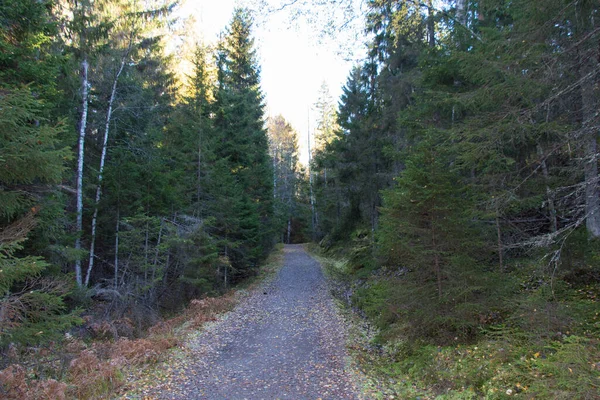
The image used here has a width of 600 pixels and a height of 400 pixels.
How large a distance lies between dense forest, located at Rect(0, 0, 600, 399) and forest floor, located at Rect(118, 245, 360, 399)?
4.00 ft

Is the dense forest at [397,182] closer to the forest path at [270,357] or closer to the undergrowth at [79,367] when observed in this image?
the undergrowth at [79,367]

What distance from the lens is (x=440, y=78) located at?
368 inches

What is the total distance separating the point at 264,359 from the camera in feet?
23.7

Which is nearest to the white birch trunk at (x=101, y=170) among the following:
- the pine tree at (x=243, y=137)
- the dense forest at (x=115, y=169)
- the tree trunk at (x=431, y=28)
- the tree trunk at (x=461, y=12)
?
the dense forest at (x=115, y=169)

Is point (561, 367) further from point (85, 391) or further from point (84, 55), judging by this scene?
point (84, 55)

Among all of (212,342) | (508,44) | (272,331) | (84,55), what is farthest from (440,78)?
(84,55)

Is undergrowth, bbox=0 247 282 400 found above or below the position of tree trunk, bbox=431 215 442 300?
below

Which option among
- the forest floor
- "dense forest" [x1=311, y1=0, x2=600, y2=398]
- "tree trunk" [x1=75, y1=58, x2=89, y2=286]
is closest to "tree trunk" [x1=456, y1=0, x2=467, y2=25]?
"dense forest" [x1=311, y1=0, x2=600, y2=398]

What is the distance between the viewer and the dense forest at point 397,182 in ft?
16.7

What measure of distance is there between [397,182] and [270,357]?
6.80 meters

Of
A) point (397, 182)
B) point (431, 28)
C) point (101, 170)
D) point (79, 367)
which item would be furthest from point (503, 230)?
point (101, 170)

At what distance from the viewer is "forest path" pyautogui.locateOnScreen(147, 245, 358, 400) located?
5.62m

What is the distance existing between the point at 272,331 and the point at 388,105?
10.9 m

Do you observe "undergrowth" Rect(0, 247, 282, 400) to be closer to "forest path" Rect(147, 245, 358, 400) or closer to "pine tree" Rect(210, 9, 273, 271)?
"forest path" Rect(147, 245, 358, 400)
